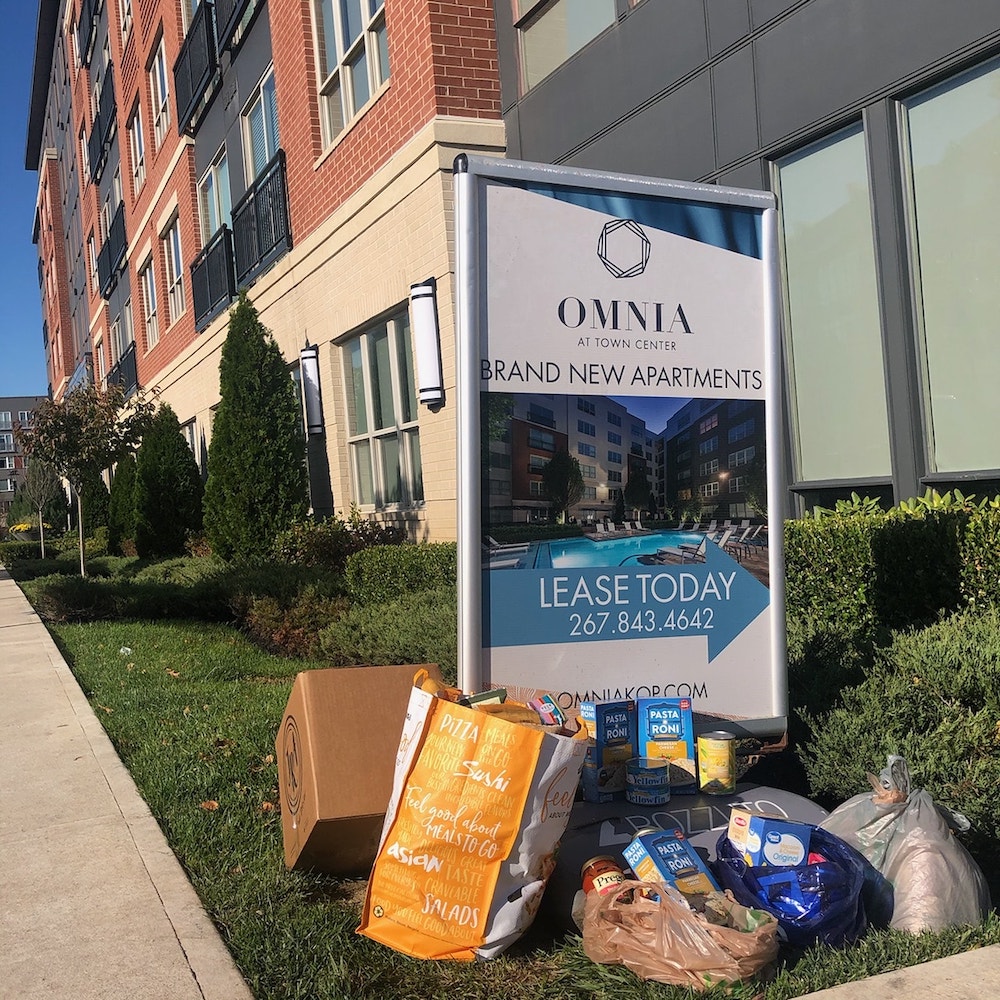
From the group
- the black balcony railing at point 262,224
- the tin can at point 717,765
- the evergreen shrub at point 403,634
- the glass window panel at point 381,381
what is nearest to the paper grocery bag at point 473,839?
the tin can at point 717,765

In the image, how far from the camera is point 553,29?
9.01 m

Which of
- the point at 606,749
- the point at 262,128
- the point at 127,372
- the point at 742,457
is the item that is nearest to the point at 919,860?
A: the point at 606,749

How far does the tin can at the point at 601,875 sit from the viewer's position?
3159 millimetres

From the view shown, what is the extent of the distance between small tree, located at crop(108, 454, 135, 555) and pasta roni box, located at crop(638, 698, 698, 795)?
2010 centimetres

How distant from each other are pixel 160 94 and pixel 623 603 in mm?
20489

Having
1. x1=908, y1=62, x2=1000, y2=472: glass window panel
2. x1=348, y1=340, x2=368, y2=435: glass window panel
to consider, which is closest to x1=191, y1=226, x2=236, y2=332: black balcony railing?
x1=348, y1=340, x2=368, y2=435: glass window panel

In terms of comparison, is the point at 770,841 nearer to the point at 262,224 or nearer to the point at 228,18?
the point at 262,224

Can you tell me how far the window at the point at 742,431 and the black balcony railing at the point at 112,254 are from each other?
2520cm

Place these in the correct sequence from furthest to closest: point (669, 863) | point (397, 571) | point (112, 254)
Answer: point (112, 254), point (397, 571), point (669, 863)

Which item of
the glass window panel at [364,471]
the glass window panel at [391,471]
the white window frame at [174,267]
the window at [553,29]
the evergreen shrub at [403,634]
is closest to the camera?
the evergreen shrub at [403,634]

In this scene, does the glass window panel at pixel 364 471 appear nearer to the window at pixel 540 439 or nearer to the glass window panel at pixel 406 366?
the glass window panel at pixel 406 366

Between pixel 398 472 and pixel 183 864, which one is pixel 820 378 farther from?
pixel 398 472

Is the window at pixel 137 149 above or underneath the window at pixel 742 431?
above

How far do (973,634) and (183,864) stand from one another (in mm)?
3241
